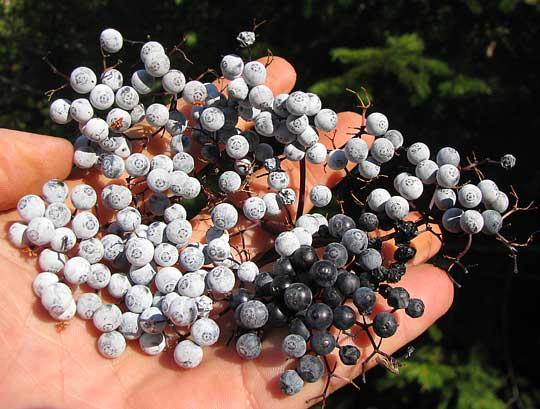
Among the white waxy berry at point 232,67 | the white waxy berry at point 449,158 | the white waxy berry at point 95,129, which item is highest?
the white waxy berry at point 449,158

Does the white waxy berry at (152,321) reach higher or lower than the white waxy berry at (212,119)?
lower

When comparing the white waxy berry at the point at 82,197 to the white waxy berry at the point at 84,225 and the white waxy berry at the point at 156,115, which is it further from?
the white waxy berry at the point at 156,115

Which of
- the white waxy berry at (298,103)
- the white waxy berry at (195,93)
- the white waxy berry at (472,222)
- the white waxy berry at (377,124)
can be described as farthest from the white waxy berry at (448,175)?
the white waxy berry at (195,93)

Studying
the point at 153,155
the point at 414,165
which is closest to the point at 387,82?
the point at 414,165

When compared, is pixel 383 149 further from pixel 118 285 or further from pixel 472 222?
pixel 118 285

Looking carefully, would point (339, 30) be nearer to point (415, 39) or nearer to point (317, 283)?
point (415, 39)

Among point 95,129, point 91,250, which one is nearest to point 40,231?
point 91,250
